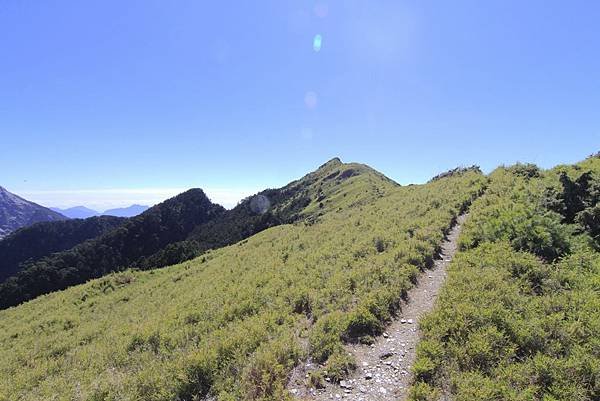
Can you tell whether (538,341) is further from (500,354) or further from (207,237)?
(207,237)

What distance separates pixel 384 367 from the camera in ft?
27.1

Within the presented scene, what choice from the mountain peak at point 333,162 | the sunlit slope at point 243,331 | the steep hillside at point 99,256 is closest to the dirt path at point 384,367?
the sunlit slope at point 243,331

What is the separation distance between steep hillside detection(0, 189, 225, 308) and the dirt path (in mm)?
64302

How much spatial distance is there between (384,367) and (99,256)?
149128mm

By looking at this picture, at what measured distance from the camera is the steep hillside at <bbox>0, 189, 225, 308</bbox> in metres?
86.1

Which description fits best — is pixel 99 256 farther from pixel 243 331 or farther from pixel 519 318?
pixel 519 318

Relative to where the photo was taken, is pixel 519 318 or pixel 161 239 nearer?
pixel 519 318

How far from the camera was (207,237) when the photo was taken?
150 m

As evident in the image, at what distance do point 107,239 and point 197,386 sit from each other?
528 feet

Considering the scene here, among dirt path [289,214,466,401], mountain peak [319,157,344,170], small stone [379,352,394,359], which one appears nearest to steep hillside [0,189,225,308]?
dirt path [289,214,466,401]

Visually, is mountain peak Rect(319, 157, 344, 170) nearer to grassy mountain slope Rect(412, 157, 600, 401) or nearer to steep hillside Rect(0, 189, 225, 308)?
steep hillside Rect(0, 189, 225, 308)

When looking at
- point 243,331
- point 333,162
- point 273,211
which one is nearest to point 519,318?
point 243,331

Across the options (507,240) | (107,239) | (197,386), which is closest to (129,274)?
(197,386)

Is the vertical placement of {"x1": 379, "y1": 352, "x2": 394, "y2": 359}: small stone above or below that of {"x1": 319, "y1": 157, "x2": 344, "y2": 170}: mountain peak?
below
